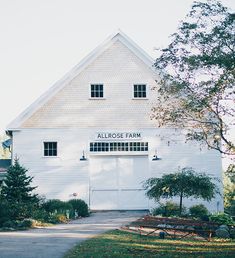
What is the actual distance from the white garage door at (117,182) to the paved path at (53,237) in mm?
2997

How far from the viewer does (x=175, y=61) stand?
54.5 ft

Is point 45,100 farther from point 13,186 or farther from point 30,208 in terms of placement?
point 30,208

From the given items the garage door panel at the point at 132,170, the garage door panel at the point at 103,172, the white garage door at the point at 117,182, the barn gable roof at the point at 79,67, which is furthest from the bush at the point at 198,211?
the barn gable roof at the point at 79,67

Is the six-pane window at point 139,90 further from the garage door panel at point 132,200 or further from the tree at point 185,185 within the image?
the tree at point 185,185

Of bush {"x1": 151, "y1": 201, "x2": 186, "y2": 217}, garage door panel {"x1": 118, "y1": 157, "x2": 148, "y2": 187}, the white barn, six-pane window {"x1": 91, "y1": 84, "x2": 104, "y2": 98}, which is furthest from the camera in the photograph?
six-pane window {"x1": 91, "y1": 84, "x2": 104, "y2": 98}

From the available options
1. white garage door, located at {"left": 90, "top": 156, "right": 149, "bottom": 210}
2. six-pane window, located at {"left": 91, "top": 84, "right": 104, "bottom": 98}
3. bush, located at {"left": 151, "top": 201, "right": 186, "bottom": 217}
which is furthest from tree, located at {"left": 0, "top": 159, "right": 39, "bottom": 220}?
six-pane window, located at {"left": 91, "top": 84, "right": 104, "bottom": 98}

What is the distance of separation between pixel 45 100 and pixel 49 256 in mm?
13639

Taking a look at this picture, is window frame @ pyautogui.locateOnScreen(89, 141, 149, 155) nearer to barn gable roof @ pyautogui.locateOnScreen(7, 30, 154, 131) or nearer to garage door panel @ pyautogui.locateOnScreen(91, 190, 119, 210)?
garage door panel @ pyautogui.locateOnScreen(91, 190, 119, 210)

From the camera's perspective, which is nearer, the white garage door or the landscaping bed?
the landscaping bed

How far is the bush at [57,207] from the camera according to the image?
20406 mm

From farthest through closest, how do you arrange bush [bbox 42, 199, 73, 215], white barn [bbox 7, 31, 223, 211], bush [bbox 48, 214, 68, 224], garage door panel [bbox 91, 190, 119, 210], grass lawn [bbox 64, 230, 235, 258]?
garage door panel [bbox 91, 190, 119, 210]
white barn [bbox 7, 31, 223, 211]
bush [bbox 42, 199, 73, 215]
bush [bbox 48, 214, 68, 224]
grass lawn [bbox 64, 230, 235, 258]

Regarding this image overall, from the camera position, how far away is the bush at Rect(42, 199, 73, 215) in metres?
20.4

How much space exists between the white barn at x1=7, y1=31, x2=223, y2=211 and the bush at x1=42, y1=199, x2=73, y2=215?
1.98 meters

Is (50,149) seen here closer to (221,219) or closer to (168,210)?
(168,210)
